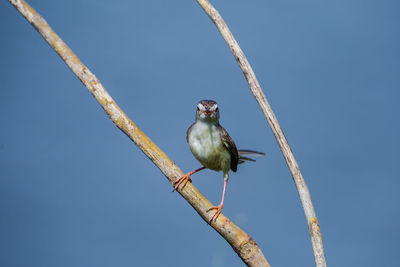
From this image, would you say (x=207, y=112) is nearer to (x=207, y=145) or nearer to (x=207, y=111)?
(x=207, y=111)

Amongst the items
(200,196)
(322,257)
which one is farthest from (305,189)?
(200,196)

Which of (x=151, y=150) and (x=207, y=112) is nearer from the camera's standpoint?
(x=151, y=150)

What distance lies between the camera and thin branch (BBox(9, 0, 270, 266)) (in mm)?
2068

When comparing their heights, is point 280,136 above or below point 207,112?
below

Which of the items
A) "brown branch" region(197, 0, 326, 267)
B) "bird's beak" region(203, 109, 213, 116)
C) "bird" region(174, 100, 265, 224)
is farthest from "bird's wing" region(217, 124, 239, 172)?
"brown branch" region(197, 0, 326, 267)

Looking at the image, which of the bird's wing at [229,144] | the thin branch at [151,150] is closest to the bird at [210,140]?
the bird's wing at [229,144]

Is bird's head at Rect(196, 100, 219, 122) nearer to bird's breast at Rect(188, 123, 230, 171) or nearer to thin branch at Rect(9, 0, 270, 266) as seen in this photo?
bird's breast at Rect(188, 123, 230, 171)

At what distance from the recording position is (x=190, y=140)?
2.79 meters

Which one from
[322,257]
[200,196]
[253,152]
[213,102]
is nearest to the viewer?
[322,257]

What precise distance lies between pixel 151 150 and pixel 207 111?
2.31 ft

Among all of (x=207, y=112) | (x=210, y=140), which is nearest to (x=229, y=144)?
(x=210, y=140)

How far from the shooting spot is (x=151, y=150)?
209 cm

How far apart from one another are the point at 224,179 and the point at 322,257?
0.98 metres

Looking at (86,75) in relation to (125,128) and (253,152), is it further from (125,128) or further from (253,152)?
(253,152)
